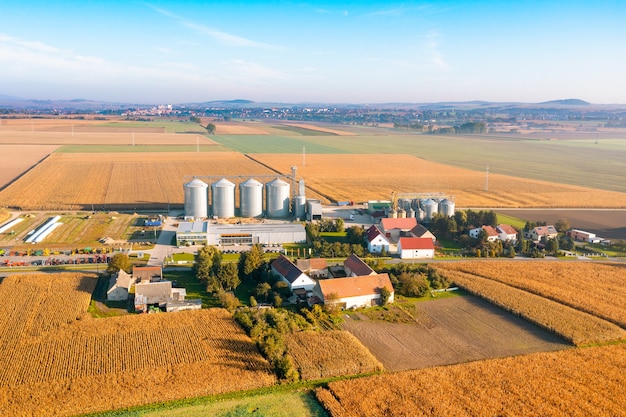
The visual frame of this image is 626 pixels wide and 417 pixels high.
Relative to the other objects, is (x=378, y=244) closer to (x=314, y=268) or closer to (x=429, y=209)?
(x=314, y=268)

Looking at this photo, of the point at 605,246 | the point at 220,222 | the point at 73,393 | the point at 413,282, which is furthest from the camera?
the point at 220,222

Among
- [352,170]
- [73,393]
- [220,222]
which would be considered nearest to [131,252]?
[220,222]

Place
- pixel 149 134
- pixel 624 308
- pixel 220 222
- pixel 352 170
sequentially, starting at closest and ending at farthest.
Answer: pixel 624 308 < pixel 220 222 < pixel 352 170 < pixel 149 134

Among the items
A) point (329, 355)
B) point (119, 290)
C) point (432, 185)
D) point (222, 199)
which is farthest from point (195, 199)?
point (432, 185)

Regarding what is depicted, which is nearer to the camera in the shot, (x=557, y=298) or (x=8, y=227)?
(x=557, y=298)

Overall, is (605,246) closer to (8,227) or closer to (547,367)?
(547,367)
